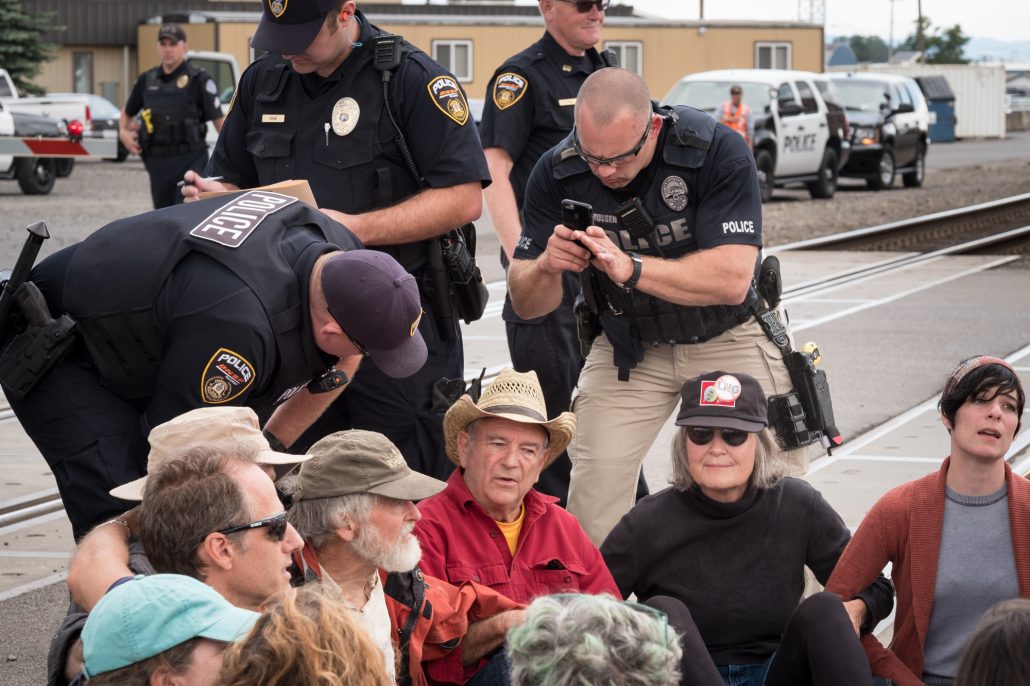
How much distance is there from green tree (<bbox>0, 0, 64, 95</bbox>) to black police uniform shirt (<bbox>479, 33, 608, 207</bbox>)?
1474 inches

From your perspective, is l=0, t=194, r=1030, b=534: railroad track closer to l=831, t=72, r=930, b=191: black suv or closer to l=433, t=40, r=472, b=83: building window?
l=831, t=72, r=930, b=191: black suv

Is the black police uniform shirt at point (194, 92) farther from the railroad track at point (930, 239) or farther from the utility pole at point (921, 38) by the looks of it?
the utility pole at point (921, 38)

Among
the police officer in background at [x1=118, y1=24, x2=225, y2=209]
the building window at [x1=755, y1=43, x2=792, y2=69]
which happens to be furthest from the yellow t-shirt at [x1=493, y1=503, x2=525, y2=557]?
the building window at [x1=755, y1=43, x2=792, y2=69]

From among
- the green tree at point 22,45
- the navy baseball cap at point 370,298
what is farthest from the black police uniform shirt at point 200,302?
the green tree at point 22,45

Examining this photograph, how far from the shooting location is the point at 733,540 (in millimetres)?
4391

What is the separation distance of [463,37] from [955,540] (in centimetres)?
3761

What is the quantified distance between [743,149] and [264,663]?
9.47 feet

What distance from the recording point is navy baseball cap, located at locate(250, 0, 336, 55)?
4.86m

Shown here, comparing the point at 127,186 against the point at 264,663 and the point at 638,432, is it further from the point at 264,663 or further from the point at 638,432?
the point at 264,663

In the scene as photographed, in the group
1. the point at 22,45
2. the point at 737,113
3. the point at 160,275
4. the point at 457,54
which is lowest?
the point at 160,275

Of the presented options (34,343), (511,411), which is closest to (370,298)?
(34,343)

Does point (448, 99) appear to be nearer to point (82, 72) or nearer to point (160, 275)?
point (160, 275)

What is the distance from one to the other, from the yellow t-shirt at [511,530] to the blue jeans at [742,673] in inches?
28.2

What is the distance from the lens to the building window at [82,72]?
50281 mm
